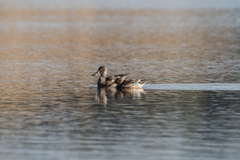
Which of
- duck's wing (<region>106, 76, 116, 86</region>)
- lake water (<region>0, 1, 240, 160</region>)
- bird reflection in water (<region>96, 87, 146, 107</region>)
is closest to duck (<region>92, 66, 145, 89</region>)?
duck's wing (<region>106, 76, 116, 86</region>)

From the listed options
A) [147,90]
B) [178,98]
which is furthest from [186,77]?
[178,98]

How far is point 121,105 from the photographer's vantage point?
24203 millimetres

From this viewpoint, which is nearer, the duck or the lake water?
the lake water

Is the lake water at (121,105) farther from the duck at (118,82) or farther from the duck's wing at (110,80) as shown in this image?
the duck's wing at (110,80)

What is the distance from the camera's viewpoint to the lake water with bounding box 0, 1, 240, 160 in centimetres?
1705

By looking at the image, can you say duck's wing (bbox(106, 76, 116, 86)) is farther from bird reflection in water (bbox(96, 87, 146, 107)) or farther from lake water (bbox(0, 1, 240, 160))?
lake water (bbox(0, 1, 240, 160))

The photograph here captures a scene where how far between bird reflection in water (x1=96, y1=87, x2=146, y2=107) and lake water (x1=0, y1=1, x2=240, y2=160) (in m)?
0.04

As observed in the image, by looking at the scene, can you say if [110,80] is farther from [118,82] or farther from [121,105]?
[121,105]

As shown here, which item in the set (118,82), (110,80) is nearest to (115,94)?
(118,82)

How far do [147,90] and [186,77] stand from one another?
5202 mm

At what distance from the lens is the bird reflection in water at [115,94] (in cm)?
2600

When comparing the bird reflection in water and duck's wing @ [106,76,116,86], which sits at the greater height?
duck's wing @ [106,76,116,86]

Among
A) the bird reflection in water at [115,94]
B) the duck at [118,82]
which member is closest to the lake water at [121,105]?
the bird reflection in water at [115,94]

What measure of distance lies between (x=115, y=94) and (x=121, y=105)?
348 cm
